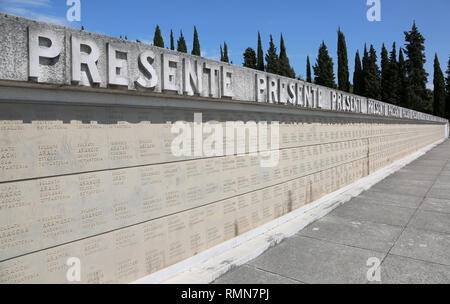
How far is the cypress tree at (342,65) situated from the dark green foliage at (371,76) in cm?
263

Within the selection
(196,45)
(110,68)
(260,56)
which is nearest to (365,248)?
(110,68)

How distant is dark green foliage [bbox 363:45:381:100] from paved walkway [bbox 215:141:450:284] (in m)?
43.6

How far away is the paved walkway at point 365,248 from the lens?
349 cm

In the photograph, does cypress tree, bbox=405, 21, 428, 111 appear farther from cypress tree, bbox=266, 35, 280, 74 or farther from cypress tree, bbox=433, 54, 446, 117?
cypress tree, bbox=266, 35, 280, 74

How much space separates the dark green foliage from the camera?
4572 centimetres

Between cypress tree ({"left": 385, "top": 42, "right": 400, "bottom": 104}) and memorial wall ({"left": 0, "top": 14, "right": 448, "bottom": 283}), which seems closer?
memorial wall ({"left": 0, "top": 14, "right": 448, "bottom": 283})

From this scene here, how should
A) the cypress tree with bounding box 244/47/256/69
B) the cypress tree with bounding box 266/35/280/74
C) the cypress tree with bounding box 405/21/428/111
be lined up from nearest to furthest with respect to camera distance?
the cypress tree with bounding box 405/21/428/111
the cypress tree with bounding box 266/35/280/74
the cypress tree with bounding box 244/47/256/69

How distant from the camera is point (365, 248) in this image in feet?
14.1

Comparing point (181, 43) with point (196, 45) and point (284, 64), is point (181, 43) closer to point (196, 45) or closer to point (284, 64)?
point (196, 45)

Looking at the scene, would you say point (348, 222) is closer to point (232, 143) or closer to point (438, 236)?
point (438, 236)

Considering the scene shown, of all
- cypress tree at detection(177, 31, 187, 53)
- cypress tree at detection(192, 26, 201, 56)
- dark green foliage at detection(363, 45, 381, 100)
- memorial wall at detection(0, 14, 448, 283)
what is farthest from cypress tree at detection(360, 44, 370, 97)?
memorial wall at detection(0, 14, 448, 283)

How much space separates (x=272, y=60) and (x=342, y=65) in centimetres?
1098

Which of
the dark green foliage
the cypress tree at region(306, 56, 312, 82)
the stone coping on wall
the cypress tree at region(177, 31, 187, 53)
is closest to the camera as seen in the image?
the stone coping on wall

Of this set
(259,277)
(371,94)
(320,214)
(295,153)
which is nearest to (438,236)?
(320,214)
